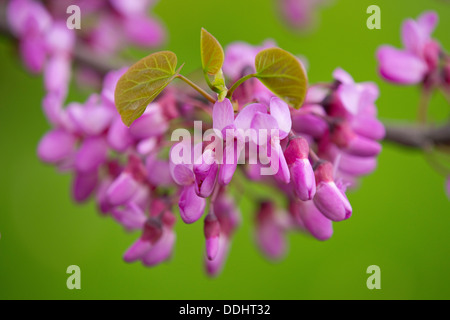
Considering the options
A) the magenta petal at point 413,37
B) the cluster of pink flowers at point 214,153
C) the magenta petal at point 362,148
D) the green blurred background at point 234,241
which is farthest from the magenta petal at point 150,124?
the green blurred background at point 234,241

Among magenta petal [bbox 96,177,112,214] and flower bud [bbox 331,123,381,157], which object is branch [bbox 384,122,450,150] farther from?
magenta petal [bbox 96,177,112,214]

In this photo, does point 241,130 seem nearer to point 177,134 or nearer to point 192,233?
point 177,134

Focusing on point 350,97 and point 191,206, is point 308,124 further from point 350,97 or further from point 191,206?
point 191,206

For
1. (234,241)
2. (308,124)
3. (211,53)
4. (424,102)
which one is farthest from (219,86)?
(234,241)

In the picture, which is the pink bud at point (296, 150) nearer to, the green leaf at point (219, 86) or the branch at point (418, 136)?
the green leaf at point (219, 86)

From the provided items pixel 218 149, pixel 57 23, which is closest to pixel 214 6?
pixel 57 23

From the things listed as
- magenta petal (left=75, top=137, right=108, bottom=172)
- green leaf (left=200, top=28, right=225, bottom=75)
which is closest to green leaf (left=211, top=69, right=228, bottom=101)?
green leaf (left=200, top=28, right=225, bottom=75)
